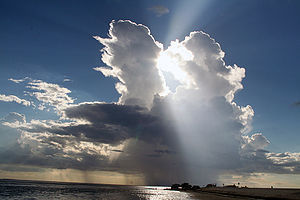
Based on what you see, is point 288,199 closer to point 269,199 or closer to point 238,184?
point 269,199

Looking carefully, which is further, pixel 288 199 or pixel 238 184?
pixel 238 184

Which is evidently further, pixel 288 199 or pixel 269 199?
pixel 269 199

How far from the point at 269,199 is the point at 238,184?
132m

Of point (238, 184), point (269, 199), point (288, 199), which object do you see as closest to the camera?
point (288, 199)

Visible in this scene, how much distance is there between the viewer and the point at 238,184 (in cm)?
18812

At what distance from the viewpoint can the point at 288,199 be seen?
5884 centimetres

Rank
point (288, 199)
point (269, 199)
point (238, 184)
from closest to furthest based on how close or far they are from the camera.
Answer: point (288, 199)
point (269, 199)
point (238, 184)

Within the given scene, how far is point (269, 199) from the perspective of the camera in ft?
220

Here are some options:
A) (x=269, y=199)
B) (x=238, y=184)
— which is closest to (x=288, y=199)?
(x=269, y=199)

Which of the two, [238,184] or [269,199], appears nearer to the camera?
[269,199]

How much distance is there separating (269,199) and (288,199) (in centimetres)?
879
